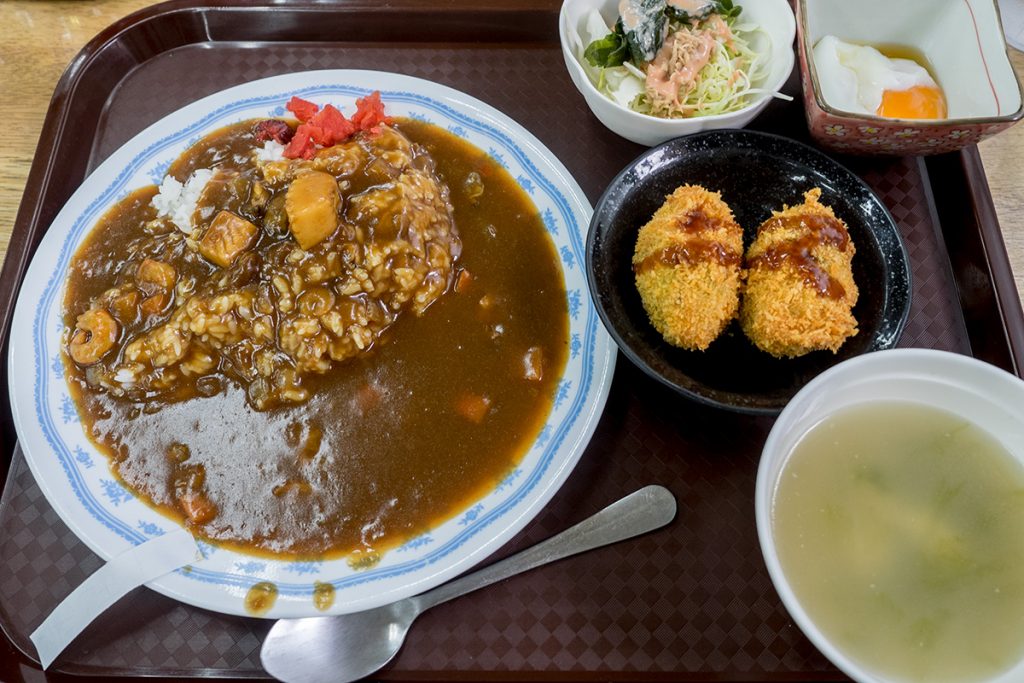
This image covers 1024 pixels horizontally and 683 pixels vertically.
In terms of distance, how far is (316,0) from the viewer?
10.5 ft

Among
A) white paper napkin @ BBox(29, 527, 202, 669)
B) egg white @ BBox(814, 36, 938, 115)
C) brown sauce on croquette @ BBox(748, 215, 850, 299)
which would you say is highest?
egg white @ BBox(814, 36, 938, 115)

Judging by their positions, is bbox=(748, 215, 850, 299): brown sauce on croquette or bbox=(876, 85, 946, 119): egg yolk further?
bbox=(876, 85, 946, 119): egg yolk

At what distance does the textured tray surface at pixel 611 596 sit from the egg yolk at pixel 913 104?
0.69 meters

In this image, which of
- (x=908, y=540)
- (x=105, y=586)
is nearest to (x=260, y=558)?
(x=105, y=586)

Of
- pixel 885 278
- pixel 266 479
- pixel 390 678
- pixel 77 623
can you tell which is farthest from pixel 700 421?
pixel 77 623

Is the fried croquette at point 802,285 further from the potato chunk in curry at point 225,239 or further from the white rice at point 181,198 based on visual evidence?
the white rice at point 181,198

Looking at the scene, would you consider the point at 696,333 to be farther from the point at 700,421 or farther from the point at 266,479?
the point at 266,479

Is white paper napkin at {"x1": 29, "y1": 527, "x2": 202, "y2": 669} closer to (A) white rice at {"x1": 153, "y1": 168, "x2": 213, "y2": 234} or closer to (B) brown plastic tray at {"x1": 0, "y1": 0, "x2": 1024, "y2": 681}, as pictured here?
(B) brown plastic tray at {"x1": 0, "y1": 0, "x2": 1024, "y2": 681}

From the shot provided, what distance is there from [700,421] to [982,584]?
968 millimetres

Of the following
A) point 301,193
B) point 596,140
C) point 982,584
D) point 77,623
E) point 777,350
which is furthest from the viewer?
point 596,140

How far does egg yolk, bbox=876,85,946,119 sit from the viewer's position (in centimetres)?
284

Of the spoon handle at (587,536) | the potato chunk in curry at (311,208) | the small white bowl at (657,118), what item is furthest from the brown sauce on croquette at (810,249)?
the potato chunk in curry at (311,208)

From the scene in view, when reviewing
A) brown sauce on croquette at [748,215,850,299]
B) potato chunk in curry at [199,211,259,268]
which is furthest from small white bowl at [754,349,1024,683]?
potato chunk in curry at [199,211,259,268]

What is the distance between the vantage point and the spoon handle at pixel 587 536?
2.35m
